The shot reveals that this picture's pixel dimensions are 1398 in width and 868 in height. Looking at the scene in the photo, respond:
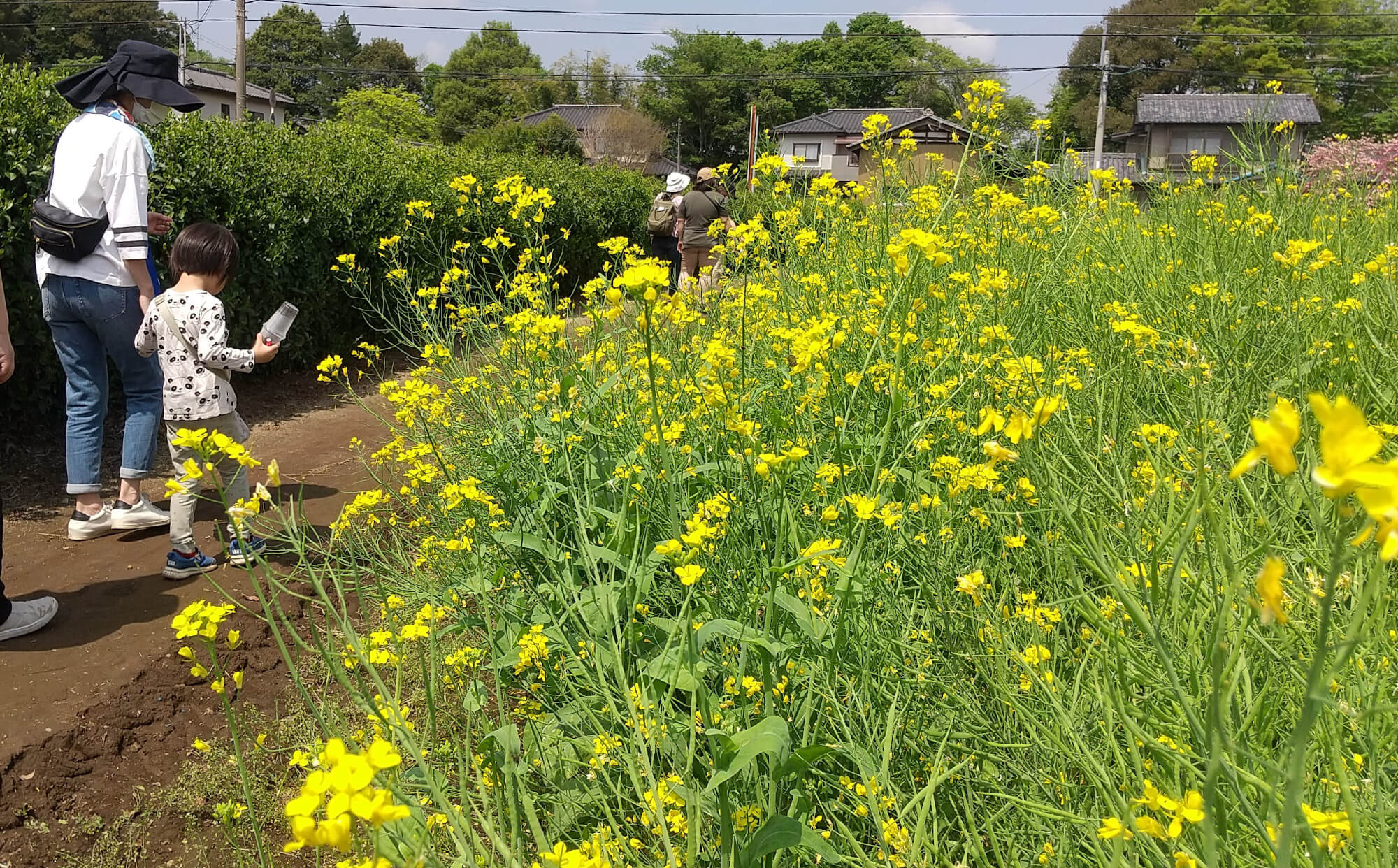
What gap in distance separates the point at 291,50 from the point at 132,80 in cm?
6892

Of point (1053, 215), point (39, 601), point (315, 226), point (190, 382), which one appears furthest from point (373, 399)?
point (1053, 215)

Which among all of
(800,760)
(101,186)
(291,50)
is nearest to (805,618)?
(800,760)

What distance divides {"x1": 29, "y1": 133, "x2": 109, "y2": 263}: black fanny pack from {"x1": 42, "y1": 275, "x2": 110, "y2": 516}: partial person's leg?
0.46 ft

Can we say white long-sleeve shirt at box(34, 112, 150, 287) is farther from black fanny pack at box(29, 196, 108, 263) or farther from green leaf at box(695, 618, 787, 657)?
green leaf at box(695, 618, 787, 657)

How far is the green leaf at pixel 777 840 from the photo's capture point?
1190 millimetres

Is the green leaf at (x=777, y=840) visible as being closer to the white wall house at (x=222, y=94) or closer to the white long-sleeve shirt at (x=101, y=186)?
the white long-sleeve shirt at (x=101, y=186)

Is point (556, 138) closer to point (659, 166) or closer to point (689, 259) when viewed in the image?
point (659, 166)

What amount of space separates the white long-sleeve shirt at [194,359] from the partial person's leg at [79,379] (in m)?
0.37

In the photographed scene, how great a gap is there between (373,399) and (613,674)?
4.92 metres

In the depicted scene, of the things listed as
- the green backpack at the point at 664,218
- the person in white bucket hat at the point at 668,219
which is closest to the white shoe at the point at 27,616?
the person in white bucket hat at the point at 668,219

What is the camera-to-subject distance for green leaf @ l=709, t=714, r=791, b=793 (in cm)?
124

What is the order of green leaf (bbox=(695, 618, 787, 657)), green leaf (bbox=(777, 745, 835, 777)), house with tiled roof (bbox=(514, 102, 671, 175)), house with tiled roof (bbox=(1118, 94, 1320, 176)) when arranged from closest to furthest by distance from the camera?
green leaf (bbox=(777, 745, 835, 777)), green leaf (bbox=(695, 618, 787, 657)), house with tiled roof (bbox=(1118, 94, 1320, 176)), house with tiled roof (bbox=(514, 102, 671, 175))

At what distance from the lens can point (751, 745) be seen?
1.28 metres

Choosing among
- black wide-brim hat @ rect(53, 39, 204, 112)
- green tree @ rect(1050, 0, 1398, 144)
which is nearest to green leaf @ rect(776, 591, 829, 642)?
black wide-brim hat @ rect(53, 39, 204, 112)
